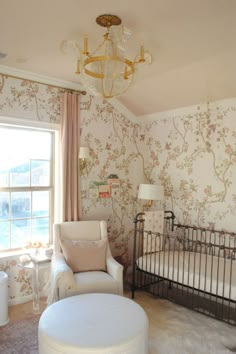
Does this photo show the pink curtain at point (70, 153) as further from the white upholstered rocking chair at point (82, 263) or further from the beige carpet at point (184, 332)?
the beige carpet at point (184, 332)

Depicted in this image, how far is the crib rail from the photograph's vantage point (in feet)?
9.11

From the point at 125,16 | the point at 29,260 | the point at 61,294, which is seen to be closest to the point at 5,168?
the point at 29,260

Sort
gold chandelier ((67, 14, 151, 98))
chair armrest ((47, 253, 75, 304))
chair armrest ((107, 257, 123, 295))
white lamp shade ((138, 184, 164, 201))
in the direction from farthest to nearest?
white lamp shade ((138, 184, 164, 201))
chair armrest ((107, 257, 123, 295))
chair armrest ((47, 253, 75, 304))
gold chandelier ((67, 14, 151, 98))

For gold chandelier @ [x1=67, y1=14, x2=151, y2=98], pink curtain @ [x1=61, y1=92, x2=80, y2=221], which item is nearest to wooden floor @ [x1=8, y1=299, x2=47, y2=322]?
pink curtain @ [x1=61, y1=92, x2=80, y2=221]

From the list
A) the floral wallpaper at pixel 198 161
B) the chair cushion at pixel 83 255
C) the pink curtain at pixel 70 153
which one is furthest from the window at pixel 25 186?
the floral wallpaper at pixel 198 161

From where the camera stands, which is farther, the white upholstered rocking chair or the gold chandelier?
the white upholstered rocking chair

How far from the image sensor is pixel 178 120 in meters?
3.88

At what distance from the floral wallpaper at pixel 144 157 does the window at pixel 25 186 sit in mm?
260

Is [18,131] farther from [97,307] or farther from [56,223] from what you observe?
[97,307]

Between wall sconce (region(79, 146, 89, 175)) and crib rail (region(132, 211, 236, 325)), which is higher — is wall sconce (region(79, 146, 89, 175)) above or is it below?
above

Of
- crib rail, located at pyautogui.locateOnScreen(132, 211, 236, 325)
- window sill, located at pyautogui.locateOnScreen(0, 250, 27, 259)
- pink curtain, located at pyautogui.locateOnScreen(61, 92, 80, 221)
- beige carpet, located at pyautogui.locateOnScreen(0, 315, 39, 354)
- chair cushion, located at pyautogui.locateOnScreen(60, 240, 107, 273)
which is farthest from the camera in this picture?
pink curtain, located at pyautogui.locateOnScreen(61, 92, 80, 221)

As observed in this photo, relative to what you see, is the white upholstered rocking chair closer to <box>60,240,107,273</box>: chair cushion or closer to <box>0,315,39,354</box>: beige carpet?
<box>60,240,107,273</box>: chair cushion

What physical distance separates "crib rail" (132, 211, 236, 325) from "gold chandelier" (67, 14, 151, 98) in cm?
178

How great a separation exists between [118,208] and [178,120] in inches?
58.5
